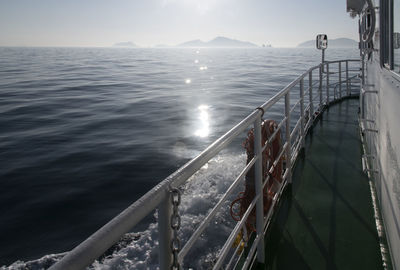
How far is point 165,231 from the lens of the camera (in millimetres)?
1141

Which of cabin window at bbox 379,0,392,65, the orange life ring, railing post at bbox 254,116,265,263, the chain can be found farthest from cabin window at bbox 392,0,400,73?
the chain

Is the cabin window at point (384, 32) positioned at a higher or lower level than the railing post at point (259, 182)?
higher

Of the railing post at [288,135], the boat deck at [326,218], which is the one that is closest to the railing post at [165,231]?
the boat deck at [326,218]

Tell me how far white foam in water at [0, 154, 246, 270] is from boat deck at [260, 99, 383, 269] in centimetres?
112

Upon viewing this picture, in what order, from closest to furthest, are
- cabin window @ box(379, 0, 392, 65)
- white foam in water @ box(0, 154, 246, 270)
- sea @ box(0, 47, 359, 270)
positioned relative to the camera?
cabin window @ box(379, 0, 392, 65) → white foam in water @ box(0, 154, 246, 270) → sea @ box(0, 47, 359, 270)

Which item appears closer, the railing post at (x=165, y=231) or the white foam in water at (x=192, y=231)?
the railing post at (x=165, y=231)

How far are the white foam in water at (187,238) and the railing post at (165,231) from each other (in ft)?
9.12

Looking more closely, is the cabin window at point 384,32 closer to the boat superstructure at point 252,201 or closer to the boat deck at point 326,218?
the boat superstructure at point 252,201

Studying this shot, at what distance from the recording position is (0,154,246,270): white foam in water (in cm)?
404

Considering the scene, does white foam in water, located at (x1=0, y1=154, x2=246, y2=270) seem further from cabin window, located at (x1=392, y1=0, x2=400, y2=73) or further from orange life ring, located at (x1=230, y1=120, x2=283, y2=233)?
cabin window, located at (x1=392, y1=0, x2=400, y2=73)

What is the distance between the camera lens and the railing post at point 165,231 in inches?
44.1

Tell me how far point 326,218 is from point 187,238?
76.1 inches

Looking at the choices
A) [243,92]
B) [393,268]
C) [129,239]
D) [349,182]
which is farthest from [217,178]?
[243,92]

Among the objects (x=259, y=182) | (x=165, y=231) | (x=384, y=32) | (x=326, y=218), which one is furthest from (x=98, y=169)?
(x=165, y=231)
